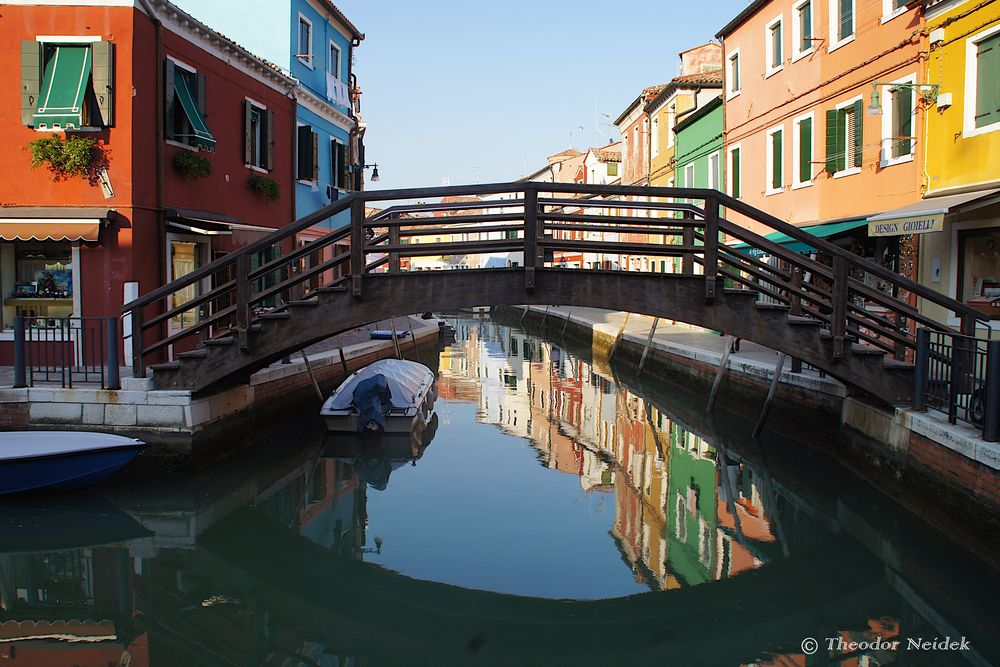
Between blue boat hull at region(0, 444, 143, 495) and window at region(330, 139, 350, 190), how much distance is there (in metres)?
14.1

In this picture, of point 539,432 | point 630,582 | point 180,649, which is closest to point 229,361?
point 180,649

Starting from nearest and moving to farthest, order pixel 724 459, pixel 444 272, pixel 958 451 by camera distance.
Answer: pixel 958 451, pixel 444 272, pixel 724 459

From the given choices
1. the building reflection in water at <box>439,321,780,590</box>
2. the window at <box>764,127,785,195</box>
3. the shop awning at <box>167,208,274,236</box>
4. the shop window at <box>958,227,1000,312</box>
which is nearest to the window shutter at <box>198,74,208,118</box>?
the shop awning at <box>167,208,274,236</box>

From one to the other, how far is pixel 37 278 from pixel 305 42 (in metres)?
10.1

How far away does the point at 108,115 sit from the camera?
1210cm

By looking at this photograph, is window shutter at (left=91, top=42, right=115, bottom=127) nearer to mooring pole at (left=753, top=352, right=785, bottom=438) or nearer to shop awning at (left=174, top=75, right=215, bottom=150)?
shop awning at (left=174, top=75, right=215, bottom=150)

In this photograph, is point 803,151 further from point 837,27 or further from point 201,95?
point 201,95

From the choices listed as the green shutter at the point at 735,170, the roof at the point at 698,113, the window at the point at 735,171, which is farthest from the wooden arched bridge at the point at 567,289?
the roof at the point at 698,113

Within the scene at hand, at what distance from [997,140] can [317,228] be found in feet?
49.3

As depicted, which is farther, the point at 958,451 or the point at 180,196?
the point at 180,196

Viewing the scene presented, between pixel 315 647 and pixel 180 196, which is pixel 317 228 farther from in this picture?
pixel 315 647

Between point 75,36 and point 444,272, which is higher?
point 75,36

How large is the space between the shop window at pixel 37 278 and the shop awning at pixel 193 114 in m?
2.57

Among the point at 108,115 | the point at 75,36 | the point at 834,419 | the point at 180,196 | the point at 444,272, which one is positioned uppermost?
the point at 75,36
